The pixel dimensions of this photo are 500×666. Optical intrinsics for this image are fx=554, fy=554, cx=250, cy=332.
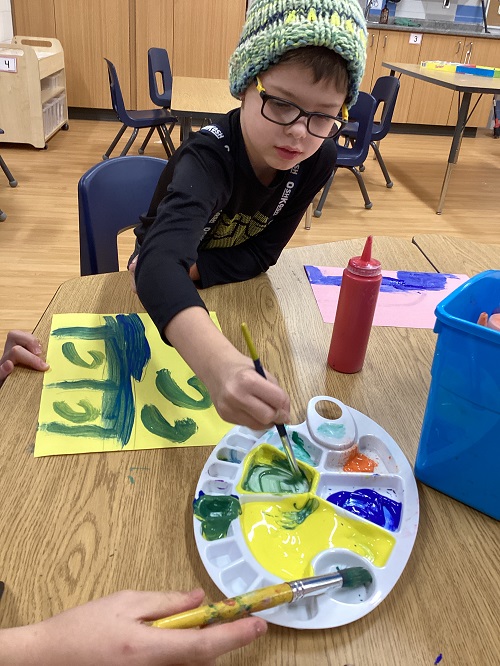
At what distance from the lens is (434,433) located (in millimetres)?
589

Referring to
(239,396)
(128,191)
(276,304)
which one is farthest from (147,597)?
(128,191)

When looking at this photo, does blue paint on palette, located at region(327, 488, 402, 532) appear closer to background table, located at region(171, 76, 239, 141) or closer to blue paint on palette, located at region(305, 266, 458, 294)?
blue paint on palette, located at region(305, 266, 458, 294)

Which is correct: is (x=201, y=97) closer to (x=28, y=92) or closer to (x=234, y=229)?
(x=28, y=92)

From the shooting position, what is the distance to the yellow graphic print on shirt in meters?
1.04

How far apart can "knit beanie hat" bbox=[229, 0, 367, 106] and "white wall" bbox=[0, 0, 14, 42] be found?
4399 millimetres

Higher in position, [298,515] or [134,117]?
[298,515]

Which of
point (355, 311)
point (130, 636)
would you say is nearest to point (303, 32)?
point (355, 311)

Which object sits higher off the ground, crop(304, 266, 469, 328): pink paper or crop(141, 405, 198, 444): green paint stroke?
crop(304, 266, 469, 328): pink paper

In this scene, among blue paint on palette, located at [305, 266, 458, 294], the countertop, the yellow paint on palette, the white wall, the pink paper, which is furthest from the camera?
the countertop

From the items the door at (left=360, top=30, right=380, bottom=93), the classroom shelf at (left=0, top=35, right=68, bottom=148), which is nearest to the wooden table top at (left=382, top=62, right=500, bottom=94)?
the door at (left=360, top=30, right=380, bottom=93)

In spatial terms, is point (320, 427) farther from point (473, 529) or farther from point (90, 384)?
point (90, 384)

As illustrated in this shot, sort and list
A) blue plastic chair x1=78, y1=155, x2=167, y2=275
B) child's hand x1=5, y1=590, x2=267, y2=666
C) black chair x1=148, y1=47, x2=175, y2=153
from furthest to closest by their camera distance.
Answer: black chair x1=148, y1=47, x2=175, y2=153
blue plastic chair x1=78, y1=155, x2=167, y2=275
child's hand x1=5, y1=590, x2=267, y2=666

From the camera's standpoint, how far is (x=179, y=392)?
77cm

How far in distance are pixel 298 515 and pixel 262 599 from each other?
0.13m
